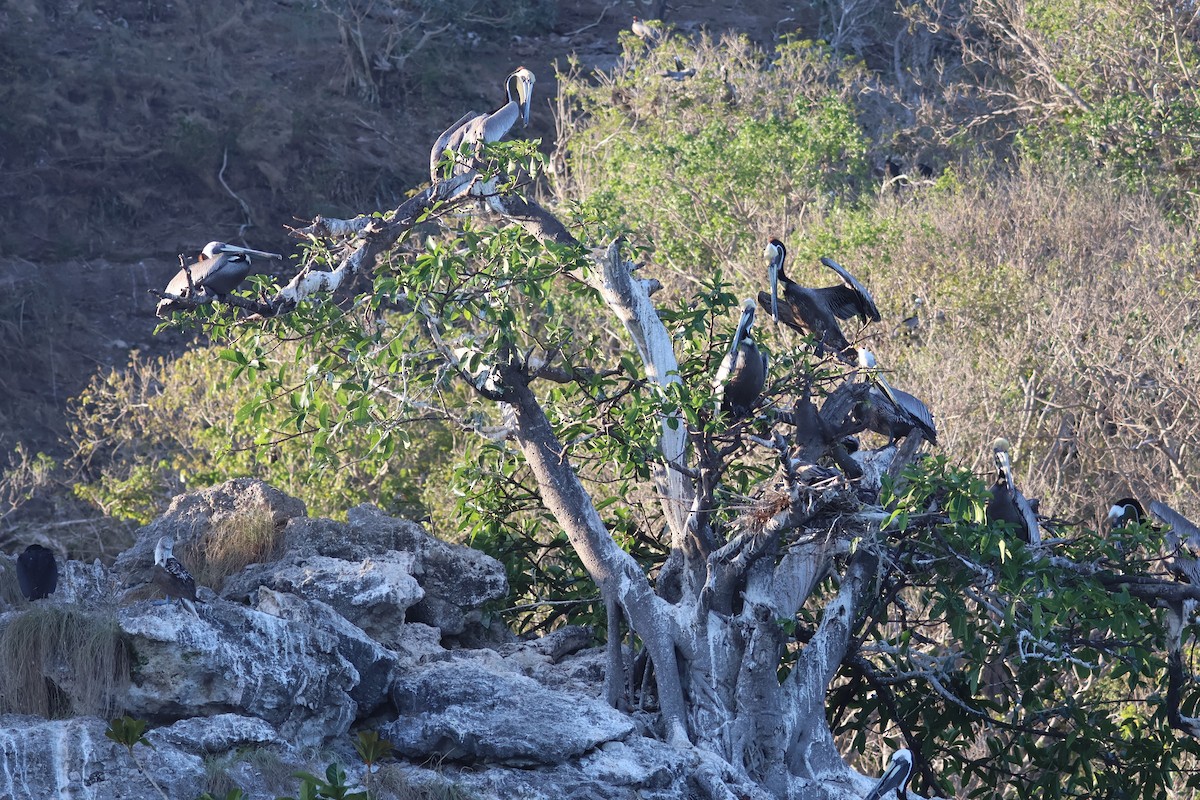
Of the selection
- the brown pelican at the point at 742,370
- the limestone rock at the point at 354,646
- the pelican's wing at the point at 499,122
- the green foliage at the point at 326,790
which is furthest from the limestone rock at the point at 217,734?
the pelican's wing at the point at 499,122

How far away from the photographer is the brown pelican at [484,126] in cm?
850

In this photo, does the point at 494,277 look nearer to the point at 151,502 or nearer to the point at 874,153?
the point at 151,502

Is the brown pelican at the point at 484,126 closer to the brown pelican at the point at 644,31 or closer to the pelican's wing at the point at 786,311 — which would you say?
the pelican's wing at the point at 786,311

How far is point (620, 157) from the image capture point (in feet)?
68.9

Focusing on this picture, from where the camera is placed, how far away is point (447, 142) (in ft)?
29.9

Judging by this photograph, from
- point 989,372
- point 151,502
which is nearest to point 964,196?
point 989,372

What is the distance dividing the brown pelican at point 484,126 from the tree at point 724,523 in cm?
38

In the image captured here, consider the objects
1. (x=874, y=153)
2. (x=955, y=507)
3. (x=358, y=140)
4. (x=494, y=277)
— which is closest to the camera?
(x=955, y=507)

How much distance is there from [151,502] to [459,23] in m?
20.8

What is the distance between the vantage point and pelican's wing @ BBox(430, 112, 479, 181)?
8320 mm

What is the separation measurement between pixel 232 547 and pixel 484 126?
2846mm

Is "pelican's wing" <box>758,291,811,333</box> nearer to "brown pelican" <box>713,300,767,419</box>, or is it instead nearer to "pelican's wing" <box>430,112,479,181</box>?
"brown pelican" <box>713,300,767,419</box>

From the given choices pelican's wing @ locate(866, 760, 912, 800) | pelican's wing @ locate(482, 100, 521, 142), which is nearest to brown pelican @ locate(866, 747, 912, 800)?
pelican's wing @ locate(866, 760, 912, 800)

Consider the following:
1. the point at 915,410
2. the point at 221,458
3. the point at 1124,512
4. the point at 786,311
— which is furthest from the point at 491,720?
the point at 221,458
